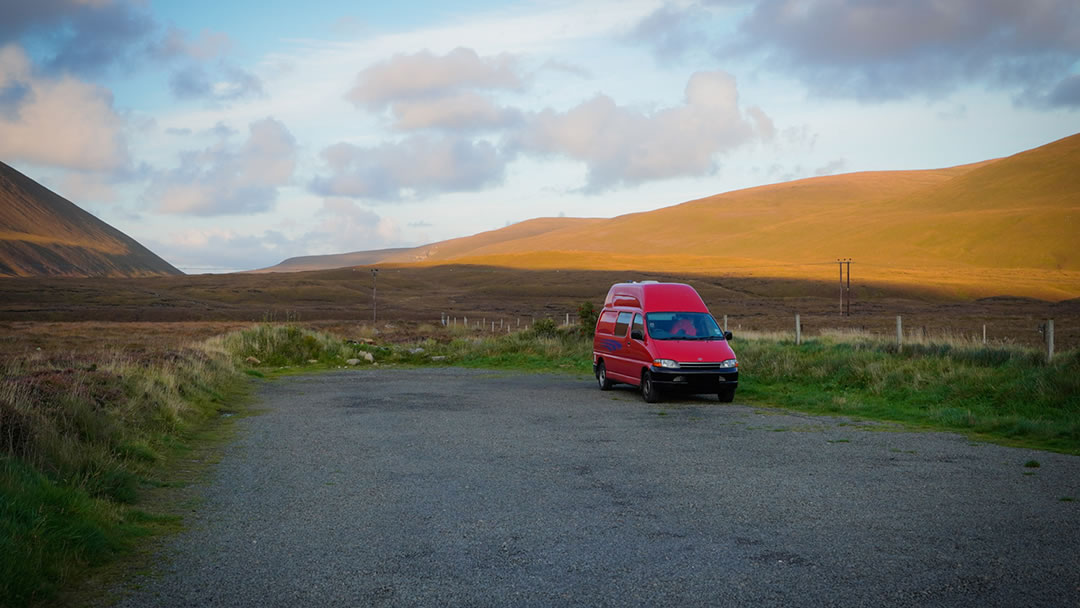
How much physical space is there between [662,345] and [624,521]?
35.1 feet

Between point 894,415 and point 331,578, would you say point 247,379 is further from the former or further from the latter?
point 331,578

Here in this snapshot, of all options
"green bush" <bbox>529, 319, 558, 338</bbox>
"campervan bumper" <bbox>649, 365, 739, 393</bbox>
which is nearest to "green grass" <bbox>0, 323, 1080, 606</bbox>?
"campervan bumper" <bbox>649, 365, 739, 393</bbox>

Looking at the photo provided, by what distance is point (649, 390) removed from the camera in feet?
57.7

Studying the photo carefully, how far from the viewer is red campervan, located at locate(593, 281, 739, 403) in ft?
57.2

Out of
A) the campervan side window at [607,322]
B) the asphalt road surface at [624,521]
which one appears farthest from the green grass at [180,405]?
the campervan side window at [607,322]

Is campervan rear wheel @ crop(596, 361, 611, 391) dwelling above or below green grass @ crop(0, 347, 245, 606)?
below

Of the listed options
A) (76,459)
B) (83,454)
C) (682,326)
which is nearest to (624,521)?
(76,459)

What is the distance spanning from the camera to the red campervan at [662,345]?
1742 cm

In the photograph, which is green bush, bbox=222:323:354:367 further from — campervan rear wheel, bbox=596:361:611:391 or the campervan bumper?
the campervan bumper

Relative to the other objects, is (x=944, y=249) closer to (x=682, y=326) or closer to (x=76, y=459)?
(x=682, y=326)

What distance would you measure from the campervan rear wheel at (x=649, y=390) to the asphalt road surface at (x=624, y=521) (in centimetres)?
392

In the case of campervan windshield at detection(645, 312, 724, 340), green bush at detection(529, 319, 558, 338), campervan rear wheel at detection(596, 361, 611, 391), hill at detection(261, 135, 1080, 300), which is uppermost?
hill at detection(261, 135, 1080, 300)

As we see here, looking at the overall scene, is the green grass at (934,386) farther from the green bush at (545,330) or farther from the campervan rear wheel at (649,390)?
the green bush at (545,330)

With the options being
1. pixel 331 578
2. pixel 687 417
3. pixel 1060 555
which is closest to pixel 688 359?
pixel 687 417
